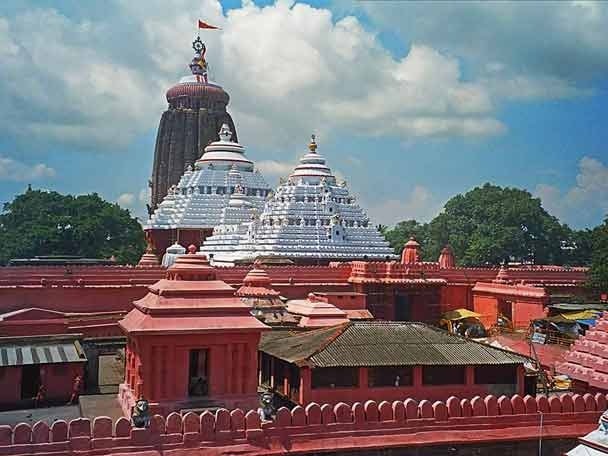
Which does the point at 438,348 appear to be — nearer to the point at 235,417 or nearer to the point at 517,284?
the point at 235,417

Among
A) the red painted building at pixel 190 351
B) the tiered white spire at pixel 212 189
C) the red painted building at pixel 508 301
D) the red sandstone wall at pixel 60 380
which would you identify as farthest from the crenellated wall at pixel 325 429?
the tiered white spire at pixel 212 189

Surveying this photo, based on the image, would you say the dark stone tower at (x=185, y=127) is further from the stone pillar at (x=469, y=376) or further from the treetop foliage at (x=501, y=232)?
the stone pillar at (x=469, y=376)

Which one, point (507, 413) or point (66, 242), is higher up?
point (66, 242)

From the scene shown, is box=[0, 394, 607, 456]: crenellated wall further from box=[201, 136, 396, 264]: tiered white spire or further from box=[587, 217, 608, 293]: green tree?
box=[201, 136, 396, 264]: tiered white spire

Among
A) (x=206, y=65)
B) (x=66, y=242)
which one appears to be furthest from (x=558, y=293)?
(x=206, y=65)

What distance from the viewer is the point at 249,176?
5725 cm

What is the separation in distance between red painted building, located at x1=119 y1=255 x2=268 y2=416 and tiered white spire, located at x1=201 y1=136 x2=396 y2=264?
2593 cm

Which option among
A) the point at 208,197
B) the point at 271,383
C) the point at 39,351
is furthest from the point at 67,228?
the point at 271,383

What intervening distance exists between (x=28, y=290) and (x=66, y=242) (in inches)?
1068

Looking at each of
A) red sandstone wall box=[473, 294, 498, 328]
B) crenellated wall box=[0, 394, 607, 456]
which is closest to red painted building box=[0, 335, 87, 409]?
crenellated wall box=[0, 394, 607, 456]

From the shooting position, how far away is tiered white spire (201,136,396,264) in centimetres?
4300

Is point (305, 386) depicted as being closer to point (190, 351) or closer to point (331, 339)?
point (331, 339)

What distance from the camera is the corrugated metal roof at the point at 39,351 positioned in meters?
16.2

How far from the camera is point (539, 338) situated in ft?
95.6
